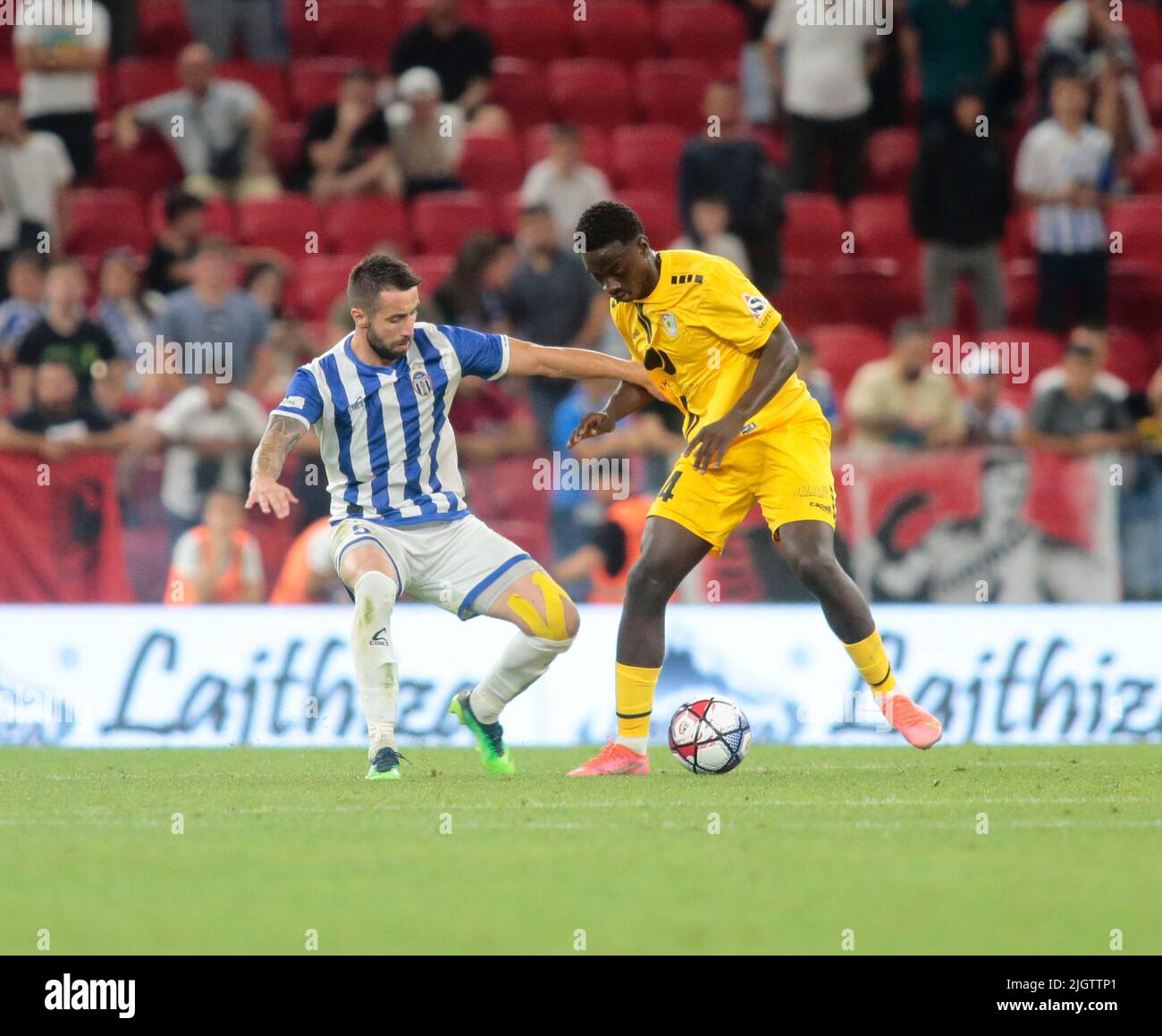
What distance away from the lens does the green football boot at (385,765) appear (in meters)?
7.74

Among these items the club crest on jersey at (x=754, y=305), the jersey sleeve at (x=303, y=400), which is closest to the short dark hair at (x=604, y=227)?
the club crest on jersey at (x=754, y=305)

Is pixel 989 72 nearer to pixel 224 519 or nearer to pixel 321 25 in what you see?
pixel 321 25

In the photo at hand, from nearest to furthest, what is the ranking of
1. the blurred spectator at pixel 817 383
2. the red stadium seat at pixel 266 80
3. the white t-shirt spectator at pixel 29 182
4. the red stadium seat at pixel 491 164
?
the blurred spectator at pixel 817 383, the white t-shirt spectator at pixel 29 182, the red stadium seat at pixel 491 164, the red stadium seat at pixel 266 80

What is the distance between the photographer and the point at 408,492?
8.05 m

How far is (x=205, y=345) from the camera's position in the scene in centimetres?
1307

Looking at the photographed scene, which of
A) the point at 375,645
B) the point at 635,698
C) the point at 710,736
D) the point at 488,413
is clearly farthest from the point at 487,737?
the point at 488,413

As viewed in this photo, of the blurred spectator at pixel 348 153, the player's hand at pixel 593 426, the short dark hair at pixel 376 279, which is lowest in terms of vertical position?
the player's hand at pixel 593 426

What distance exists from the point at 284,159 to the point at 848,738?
820cm

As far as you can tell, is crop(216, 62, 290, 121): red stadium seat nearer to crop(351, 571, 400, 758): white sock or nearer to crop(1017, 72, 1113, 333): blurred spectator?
crop(1017, 72, 1113, 333): blurred spectator

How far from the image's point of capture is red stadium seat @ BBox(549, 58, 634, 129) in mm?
17422

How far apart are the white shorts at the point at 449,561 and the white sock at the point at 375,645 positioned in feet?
1.02

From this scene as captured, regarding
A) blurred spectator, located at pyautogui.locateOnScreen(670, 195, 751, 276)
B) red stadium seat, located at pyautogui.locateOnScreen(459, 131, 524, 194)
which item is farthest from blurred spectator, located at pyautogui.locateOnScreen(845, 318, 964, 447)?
red stadium seat, located at pyautogui.locateOnScreen(459, 131, 524, 194)

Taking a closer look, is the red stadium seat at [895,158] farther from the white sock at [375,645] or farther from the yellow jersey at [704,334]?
the white sock at [375,645]

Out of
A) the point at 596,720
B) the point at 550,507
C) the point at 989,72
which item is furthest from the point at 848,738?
the point at 989,72
